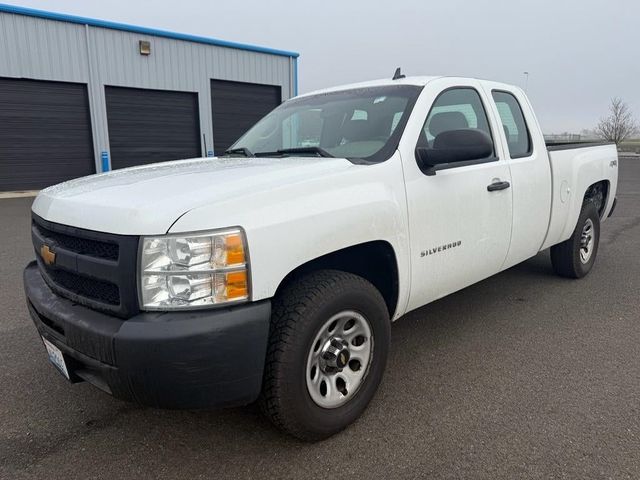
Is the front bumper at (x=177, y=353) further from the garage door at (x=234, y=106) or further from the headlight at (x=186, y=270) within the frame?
the garage door at (x=234, y=106)

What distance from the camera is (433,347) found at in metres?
3.55

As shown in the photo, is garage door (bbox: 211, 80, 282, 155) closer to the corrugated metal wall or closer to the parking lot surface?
the corrugated metal wall

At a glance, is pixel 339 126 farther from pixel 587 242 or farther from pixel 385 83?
pixel 587 242

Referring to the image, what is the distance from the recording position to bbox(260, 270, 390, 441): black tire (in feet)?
7.09

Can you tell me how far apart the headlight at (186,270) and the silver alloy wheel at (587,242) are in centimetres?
433

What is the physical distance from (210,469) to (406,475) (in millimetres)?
887

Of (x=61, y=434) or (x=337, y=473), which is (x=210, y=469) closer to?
(x=337, y=473)

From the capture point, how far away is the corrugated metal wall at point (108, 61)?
43.9 ft

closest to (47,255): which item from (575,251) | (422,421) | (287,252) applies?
(287,252)

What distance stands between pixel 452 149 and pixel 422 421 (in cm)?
150

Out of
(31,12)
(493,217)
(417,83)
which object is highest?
(31,12)

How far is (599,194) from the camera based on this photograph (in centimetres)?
545

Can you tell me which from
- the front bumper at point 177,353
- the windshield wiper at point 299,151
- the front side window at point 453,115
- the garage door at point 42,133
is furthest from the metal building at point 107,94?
the front bumper at point 177,353

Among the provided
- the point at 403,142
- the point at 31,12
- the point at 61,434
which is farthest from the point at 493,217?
the point at 31,12
